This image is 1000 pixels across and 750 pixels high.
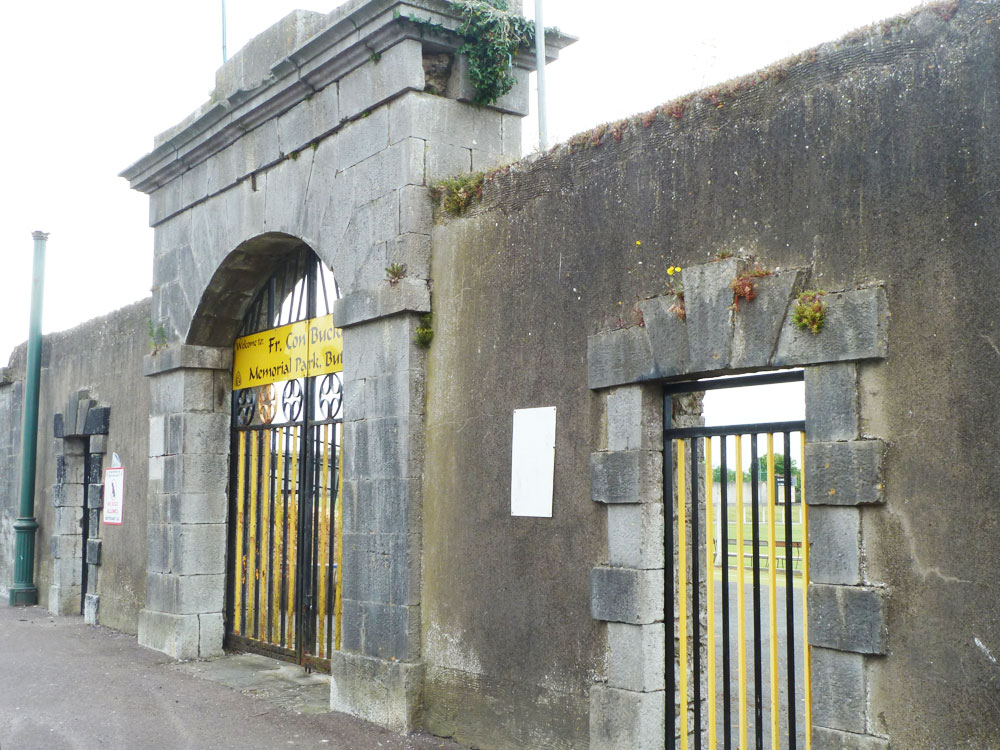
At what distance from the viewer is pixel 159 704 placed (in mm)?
7227

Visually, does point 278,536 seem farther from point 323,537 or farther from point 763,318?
point 763,318

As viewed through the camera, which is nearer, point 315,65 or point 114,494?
point 315,65

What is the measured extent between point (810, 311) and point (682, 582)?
1.52 m

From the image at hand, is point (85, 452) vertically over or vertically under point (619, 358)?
under

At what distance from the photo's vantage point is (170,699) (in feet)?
24.2

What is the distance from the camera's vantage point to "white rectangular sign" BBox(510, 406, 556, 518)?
18.4 feet

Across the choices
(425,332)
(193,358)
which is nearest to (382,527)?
(425,332)

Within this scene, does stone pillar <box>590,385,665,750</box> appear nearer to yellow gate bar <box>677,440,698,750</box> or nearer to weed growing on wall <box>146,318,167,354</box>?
yellow gate bar <box>677,440,698,750</box>

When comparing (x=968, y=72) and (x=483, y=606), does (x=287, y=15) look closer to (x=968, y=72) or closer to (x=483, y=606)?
(x=483, y=606)

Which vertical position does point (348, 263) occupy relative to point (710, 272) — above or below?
above

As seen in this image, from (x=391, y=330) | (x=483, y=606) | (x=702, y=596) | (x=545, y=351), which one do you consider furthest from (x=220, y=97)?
(x=702, y=596)

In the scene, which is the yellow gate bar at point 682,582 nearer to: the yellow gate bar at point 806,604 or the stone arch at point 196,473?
the yellow gate bar at point 806,604

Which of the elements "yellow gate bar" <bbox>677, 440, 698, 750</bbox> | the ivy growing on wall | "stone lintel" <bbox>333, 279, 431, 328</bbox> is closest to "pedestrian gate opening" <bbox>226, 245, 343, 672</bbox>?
"stone lintel" <bbox>333, 279, 431, 328</bbox>

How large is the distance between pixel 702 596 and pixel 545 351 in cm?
155
